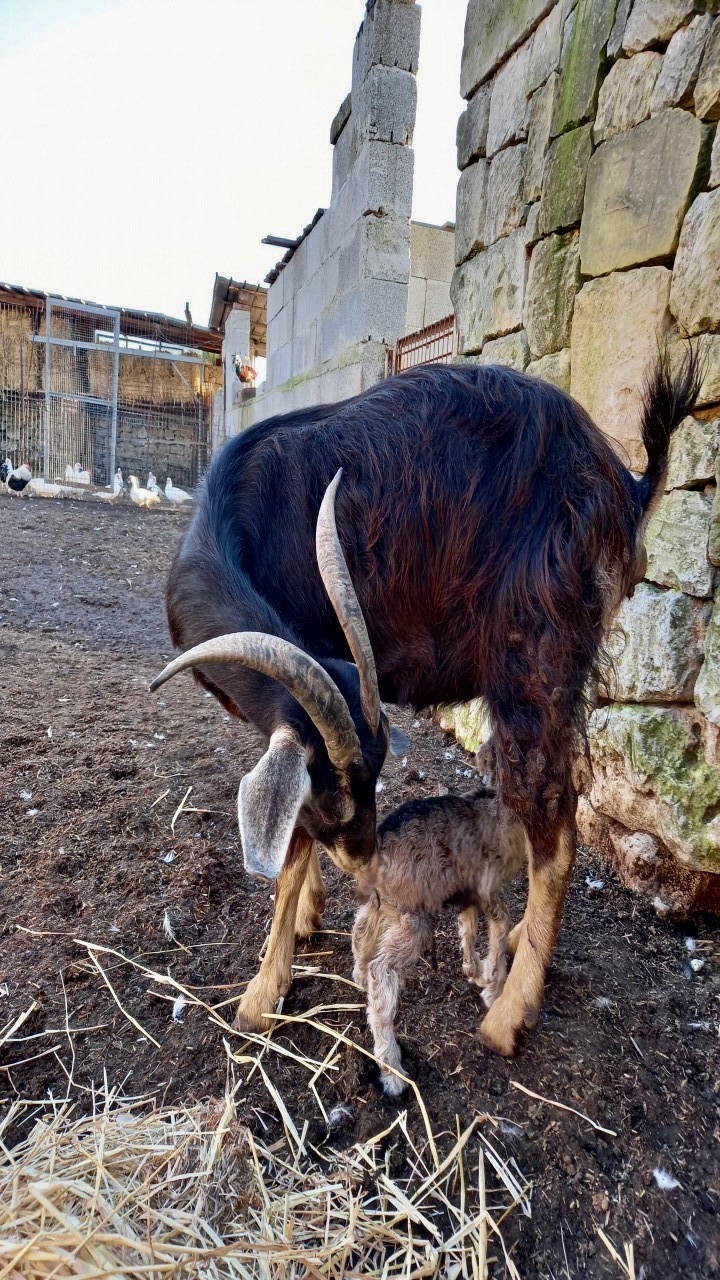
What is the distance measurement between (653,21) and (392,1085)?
3991 millimetres

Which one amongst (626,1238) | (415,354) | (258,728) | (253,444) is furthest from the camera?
(415,354)

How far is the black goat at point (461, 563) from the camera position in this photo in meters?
2.31

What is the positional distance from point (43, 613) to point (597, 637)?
6230 mm

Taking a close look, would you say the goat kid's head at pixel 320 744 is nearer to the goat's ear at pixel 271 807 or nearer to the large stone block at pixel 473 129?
the goat's ear at pixel 271 807

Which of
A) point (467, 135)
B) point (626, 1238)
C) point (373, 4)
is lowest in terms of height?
point (626, 1238)

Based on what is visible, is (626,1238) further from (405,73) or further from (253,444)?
(405,73)

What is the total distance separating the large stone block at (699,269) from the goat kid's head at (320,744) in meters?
1.73

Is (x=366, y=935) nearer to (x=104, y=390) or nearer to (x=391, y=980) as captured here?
(x=391, y=980)

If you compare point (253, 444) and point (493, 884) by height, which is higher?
point (253, 444)

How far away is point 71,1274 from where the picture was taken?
1.53 meters

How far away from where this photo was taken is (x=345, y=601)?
1940mm

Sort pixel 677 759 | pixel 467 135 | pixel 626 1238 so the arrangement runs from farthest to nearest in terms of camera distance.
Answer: pixel 467 135 → pixel 677 759 → pixel 626 1238

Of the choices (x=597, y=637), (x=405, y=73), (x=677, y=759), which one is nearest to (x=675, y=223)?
(x=597, y=637)

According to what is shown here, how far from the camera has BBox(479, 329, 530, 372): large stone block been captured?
3.83 metres
